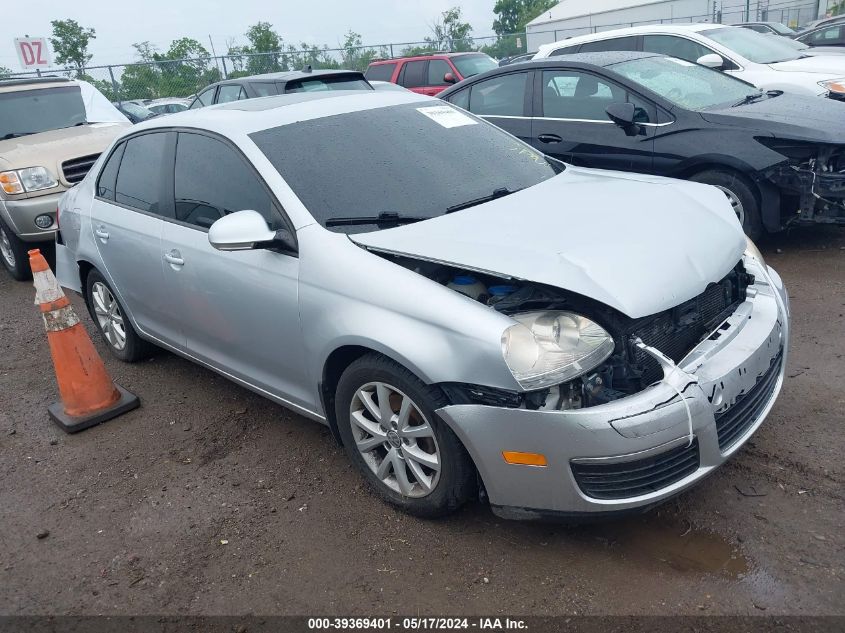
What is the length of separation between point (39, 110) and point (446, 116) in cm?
651

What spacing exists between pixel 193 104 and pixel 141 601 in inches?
394

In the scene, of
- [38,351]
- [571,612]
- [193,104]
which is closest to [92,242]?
[38,351]

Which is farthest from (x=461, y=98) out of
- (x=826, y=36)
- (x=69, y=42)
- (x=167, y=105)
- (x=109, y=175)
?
(x=69, y=42)

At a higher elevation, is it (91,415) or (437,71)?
(437,71)

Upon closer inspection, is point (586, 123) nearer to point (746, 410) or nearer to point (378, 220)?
point (378, 220)

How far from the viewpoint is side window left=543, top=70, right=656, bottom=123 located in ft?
19.7

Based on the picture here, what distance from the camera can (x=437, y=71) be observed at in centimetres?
1398

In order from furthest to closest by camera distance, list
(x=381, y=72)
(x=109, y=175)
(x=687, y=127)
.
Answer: (x=381, y=72), (x=687, y=127), (x=109, y=175)

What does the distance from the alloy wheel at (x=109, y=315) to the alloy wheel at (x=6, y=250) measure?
323 cm

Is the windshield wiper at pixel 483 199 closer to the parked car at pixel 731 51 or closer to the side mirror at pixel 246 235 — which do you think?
the side mirror at pixel 246 235

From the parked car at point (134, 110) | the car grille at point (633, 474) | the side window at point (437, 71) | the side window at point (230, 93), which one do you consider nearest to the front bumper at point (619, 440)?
the car grille at point (633, 474)

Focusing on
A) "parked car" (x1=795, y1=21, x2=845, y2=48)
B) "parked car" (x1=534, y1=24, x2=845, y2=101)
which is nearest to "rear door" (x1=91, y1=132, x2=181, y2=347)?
"parked car" (x1=534, y1=24, x2=845, y2=101)

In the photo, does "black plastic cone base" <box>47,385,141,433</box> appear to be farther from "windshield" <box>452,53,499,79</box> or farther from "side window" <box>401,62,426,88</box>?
"side window" <box>401,62,426,88</box>

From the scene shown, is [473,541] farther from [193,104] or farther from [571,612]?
[193,104]
